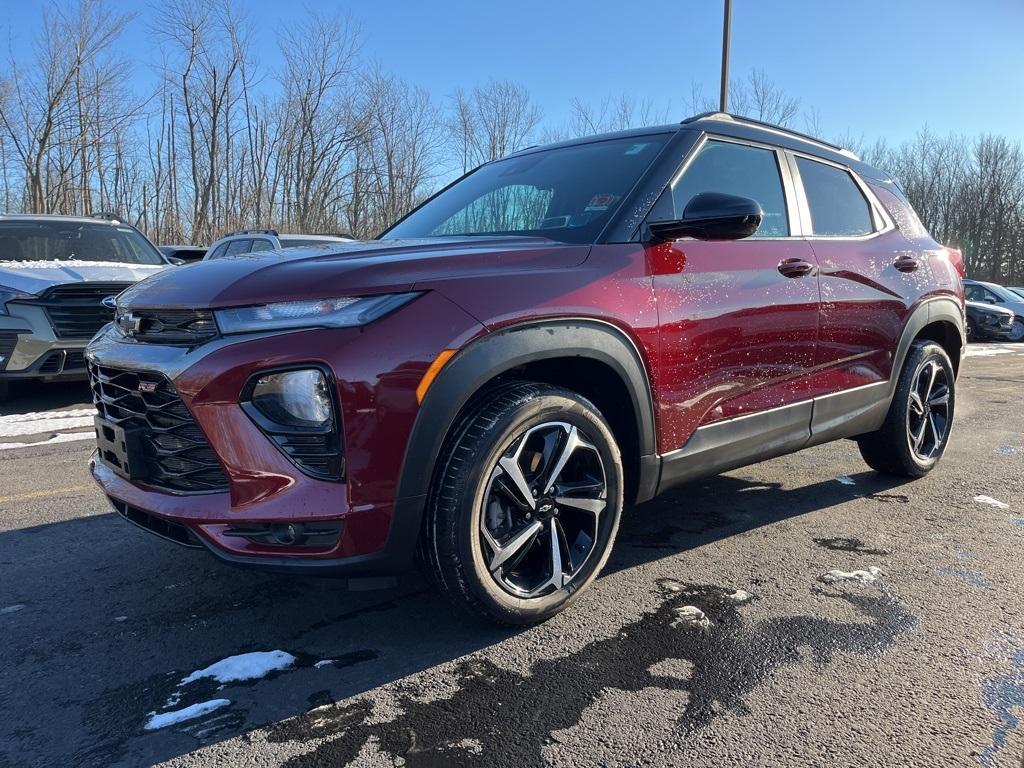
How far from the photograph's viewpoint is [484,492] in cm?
233

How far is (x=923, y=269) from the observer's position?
4.26 metres

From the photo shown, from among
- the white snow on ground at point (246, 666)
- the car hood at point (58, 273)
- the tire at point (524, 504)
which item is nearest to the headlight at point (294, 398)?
the tire at point (524, 504)

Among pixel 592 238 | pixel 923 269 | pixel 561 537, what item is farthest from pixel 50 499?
pixel 923 269

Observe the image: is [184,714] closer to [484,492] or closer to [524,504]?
[484,492]

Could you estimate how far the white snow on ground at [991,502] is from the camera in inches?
159

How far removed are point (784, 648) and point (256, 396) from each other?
1.86 metres

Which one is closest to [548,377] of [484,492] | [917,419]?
[484,492]

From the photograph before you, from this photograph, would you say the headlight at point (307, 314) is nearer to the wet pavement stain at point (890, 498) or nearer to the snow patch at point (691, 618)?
the snow patch at point (691, 618)

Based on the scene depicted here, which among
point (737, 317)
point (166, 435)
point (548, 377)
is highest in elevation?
point (737, 317)

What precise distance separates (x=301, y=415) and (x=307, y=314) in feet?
0.95

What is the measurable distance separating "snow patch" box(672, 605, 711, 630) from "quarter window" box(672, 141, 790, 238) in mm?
1528

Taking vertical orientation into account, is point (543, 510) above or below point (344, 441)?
below

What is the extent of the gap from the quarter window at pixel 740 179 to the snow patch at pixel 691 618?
153 cm

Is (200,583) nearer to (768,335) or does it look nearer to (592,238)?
(592,238)
